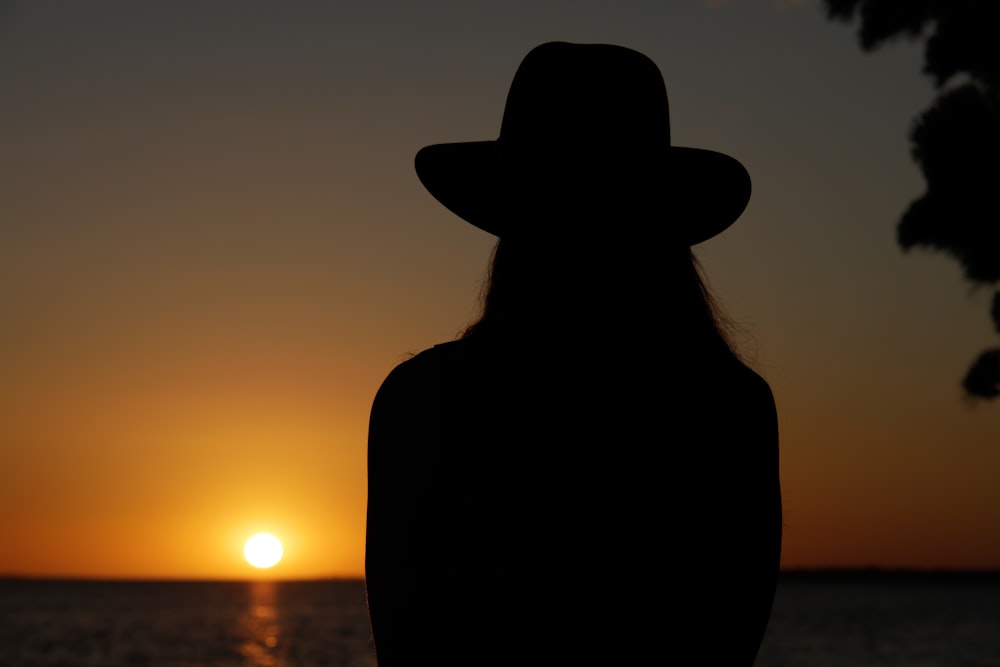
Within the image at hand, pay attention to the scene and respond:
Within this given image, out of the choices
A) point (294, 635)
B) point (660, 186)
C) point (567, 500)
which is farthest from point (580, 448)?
point (294, 635)

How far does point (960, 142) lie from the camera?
5.78 m

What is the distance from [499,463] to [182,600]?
5296 inches

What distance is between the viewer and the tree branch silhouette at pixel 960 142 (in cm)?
576

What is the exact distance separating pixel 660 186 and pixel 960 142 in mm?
4634

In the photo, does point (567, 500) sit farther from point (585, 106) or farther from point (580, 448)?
point (585, 106)

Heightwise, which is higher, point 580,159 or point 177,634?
point 580,159

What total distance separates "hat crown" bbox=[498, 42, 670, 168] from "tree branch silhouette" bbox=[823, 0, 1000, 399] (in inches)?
178

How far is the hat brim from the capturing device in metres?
1.71

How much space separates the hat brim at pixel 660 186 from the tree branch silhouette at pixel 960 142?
4.38m

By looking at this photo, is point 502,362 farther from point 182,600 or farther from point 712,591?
point 182,600

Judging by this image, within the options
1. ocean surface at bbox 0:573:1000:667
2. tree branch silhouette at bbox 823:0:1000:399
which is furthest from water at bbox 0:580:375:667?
tree branch silhouette at bbox 823:0:1000:399

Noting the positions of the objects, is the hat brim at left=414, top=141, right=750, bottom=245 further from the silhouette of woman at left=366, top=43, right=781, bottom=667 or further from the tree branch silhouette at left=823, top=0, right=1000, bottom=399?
the tree branch silhouette at left=823, top=0, right=1000, bottom=399

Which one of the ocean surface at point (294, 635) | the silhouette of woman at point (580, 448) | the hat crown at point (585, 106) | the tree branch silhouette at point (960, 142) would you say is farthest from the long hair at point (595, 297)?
the ocean surface at point (294, 635)

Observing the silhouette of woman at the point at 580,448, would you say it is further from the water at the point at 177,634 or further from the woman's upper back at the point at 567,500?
the water at the point at 177,634
